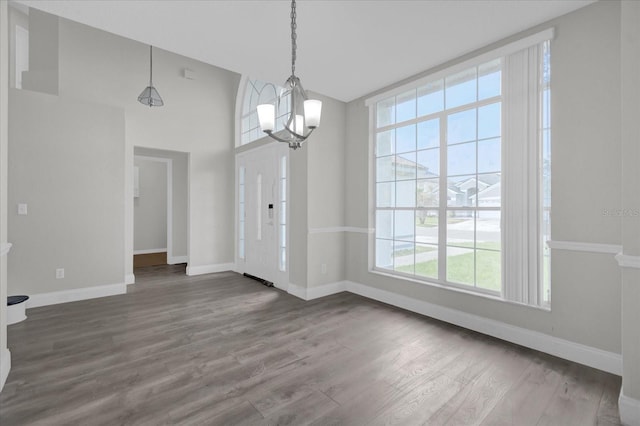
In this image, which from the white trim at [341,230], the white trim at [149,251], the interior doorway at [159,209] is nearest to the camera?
the white trim at [341,230]

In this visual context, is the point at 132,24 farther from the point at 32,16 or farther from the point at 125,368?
the point at 32,16

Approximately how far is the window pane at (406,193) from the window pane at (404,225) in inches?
4.0

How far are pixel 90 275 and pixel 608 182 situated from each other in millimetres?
5864

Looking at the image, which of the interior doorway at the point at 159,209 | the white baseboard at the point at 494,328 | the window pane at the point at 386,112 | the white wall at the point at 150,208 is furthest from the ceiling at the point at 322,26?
the white wall at the point at 150,208

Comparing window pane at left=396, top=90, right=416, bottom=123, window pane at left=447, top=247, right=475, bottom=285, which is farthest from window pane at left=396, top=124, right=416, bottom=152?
window pane at left=447, top=247, right=475, bottom=285

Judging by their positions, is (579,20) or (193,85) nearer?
(579,20)

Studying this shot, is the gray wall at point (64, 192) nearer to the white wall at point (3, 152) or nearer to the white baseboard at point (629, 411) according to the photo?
the white wall at point (3, 152)

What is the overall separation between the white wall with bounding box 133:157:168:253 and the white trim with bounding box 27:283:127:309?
353cm

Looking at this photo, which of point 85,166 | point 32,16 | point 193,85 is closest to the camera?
point 85,166

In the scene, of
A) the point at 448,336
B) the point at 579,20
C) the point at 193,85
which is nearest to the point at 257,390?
the point at 448,336

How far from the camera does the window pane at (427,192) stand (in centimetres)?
345

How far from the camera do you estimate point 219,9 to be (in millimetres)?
2387

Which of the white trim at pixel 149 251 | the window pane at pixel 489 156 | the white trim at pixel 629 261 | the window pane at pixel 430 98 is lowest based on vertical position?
the white trim at pixel 149 251

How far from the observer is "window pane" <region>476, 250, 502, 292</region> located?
2947mm
